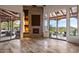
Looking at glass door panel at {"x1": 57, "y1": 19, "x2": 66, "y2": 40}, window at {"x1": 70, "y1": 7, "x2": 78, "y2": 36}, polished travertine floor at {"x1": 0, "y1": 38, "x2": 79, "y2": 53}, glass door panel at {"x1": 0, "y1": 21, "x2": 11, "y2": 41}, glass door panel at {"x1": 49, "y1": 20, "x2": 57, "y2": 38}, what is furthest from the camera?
glass door panel at {"x1": 49, "y1": 20, "x2": 57, "y2": 38}

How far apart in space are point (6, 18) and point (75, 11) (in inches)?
231

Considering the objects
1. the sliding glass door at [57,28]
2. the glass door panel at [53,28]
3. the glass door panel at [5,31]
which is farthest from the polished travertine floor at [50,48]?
the glass door panel at [53,28]

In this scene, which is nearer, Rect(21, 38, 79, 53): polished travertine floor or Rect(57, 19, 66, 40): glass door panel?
Rect(21, 38, 79, 53): polished travertine floor

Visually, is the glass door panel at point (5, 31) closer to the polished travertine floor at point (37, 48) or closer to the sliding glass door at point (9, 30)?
the sliding glass door at point (9, 30)

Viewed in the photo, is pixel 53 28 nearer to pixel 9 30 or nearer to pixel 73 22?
pixel 73 22

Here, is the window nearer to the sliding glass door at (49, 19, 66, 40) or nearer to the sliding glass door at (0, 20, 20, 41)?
the sliding glass door at (49, 19, 66, 40)

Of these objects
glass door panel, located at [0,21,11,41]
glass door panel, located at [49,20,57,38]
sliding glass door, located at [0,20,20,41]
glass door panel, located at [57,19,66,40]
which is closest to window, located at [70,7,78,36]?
glass door panel, located at [57,19,66,40]

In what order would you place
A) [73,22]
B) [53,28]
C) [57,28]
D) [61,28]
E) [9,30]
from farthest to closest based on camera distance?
[53,28] < [57,28] < [61,28] < [9,30] < [73,22]

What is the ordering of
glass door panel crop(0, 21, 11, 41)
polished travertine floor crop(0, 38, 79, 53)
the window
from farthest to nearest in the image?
glass door panel crop(0, 21, 11, 41) → the window → polished travertine floor crop(0, 38, 79, 53)

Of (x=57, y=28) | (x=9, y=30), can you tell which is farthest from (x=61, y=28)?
(x=9, y=30)

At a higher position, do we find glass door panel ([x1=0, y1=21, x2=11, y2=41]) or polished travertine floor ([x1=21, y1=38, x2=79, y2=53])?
glass door panel ([x1=0, y1=21, x2=11, y2=41])

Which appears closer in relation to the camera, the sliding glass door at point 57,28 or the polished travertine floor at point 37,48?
the polished travertine floor at point 37,48
